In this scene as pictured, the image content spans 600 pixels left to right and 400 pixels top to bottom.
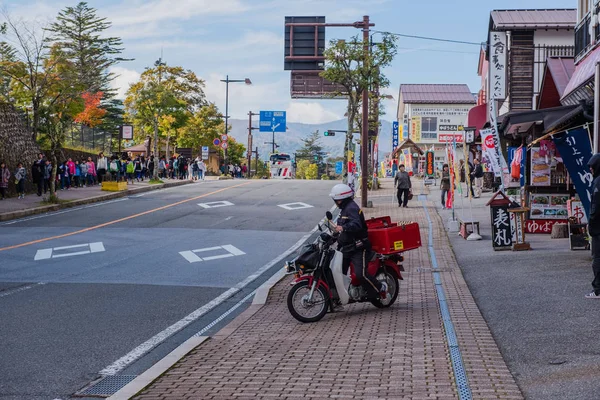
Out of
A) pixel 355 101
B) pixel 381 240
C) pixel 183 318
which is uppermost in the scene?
pixel 355 101

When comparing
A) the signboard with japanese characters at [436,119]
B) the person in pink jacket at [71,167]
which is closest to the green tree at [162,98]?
the person in pink jacket at [71,167]

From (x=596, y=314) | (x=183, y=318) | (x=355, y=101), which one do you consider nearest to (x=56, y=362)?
(x=183, y=318)

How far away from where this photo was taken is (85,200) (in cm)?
3200

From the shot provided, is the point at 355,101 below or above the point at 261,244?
above

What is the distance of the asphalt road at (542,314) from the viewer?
21.4 feet

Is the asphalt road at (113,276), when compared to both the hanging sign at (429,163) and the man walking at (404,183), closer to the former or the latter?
the man walking at (404,183)

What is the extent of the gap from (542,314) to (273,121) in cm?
6798

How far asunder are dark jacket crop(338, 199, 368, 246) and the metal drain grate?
3.69 metres

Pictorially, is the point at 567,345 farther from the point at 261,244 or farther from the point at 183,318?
the point at 261,244

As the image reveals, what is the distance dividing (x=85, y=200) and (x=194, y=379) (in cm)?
2640

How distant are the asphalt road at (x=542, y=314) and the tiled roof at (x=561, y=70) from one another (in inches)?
257

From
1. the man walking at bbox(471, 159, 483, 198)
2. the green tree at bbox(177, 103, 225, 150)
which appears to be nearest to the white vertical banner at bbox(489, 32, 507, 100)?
the man walking at bbox(471, 159, 483, 198)

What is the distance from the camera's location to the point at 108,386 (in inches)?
275

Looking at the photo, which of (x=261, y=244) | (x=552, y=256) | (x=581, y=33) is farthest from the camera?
(x=581, y=33)
